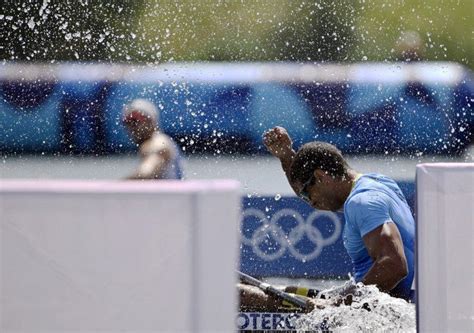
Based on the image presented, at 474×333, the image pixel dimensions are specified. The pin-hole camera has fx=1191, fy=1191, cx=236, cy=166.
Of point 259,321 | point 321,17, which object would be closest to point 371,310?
point 259,321

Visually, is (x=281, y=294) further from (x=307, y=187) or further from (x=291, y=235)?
(x=291, y=235)

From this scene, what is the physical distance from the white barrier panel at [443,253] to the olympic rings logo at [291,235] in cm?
349

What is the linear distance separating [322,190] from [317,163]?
0.44ft

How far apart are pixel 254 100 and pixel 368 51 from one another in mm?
2469

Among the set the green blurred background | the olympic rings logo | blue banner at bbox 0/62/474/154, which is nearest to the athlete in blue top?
the olympic rings logo

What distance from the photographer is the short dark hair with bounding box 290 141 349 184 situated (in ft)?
18.2

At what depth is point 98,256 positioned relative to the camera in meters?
2.91

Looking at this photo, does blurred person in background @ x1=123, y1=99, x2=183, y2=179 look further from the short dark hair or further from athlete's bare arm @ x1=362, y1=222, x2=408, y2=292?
athlete's bare arm @ x1=362, y1=222, x2=408, y2=292

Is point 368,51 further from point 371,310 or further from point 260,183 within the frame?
point 371,310

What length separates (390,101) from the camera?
736cm

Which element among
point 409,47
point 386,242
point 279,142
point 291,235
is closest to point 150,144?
point 279,142

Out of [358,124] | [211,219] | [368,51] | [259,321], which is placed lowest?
[259,321]

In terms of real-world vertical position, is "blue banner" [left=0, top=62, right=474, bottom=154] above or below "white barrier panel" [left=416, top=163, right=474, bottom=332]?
above

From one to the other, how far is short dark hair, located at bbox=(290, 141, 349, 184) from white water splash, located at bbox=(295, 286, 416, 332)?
0.64 meters
